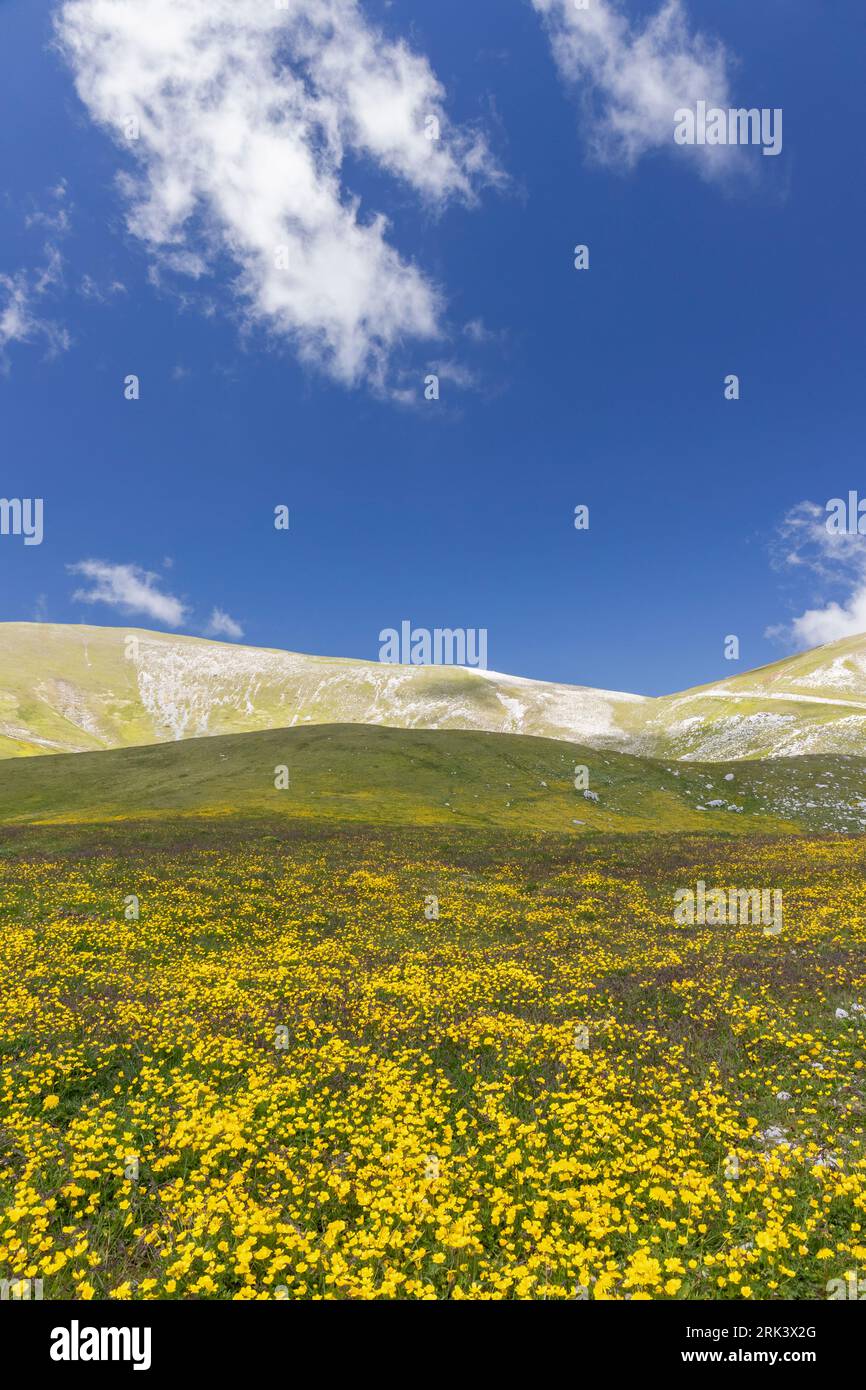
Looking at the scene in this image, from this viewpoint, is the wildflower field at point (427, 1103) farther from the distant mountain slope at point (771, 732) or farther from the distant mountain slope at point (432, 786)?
the distant mountain slope at point (771, 732)

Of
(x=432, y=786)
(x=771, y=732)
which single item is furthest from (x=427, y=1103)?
(x=771, y=732)

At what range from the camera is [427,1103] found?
12664mm

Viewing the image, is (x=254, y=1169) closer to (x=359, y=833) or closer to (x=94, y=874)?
(x=94, y=874)

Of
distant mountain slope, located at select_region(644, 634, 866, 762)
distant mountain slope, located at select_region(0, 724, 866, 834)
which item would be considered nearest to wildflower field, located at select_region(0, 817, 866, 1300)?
distant mountain slope, located at select_region(0, 724, 866, 834)

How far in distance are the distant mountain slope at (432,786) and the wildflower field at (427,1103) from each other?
41358 millimetres

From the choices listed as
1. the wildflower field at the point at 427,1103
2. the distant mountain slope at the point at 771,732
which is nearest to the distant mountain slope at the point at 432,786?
the wildflower field at the point at 427,1103

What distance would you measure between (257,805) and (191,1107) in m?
60.2

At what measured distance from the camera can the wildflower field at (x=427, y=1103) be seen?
838cm

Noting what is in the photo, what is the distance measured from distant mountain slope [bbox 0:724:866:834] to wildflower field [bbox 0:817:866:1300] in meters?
41.4

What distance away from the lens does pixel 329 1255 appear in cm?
846

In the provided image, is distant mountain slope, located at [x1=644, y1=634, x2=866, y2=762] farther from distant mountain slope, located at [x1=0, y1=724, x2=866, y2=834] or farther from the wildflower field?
the wildflower field

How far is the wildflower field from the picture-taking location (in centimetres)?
838

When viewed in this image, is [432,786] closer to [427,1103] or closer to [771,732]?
[427,1103]

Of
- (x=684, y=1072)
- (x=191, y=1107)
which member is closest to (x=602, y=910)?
(x=684, y=1072)
